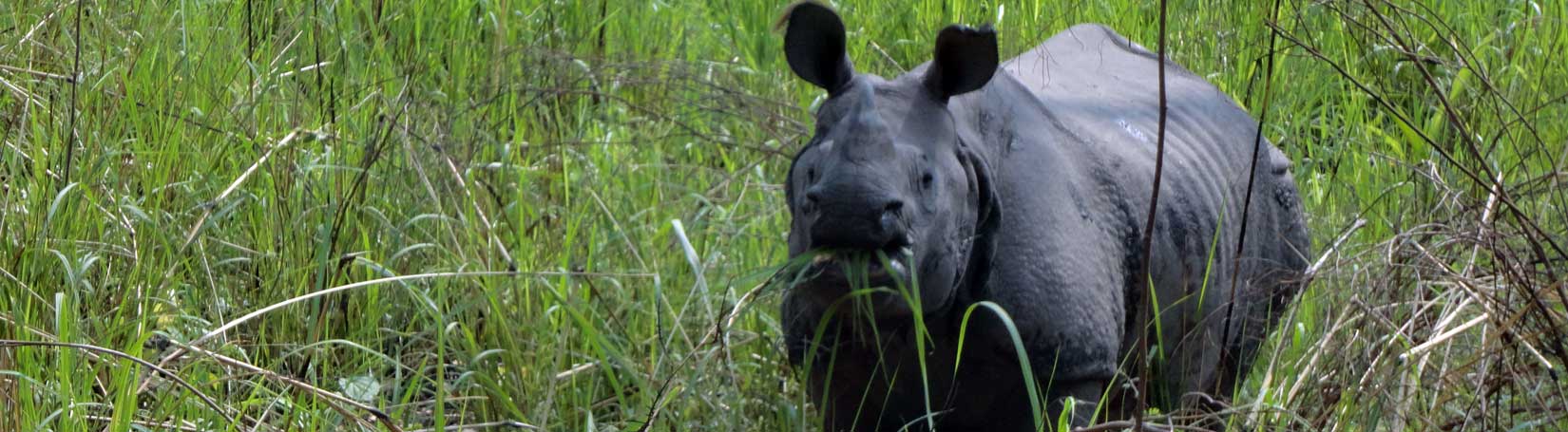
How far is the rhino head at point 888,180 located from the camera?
8.71 feet

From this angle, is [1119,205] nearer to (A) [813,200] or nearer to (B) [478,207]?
(A) [813,200]

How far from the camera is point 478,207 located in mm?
4391

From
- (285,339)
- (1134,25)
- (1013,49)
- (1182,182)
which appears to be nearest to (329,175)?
(285,339)

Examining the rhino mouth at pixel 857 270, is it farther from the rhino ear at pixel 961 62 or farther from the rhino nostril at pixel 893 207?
the rhino ear at pixel 961 62

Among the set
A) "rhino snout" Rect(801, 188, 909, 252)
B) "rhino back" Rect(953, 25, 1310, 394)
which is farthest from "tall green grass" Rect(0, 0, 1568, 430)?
"rhino snout" Rect(801, 188, 909, 252)

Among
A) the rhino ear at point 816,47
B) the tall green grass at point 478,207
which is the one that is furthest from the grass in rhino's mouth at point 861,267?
the rhino ear at point 816,47

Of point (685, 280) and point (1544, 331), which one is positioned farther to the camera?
point (685, 280)

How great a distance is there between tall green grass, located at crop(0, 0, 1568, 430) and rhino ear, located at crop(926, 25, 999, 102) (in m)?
0.43

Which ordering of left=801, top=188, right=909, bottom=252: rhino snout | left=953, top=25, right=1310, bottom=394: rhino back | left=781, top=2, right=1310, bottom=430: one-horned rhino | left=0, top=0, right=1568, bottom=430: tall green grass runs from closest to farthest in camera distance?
1. left=801, top=188, right=909, bottom=252: rhino snout
2. left=781, top=2, right=1310, bottom=430: one-horned rhino
3. left=953, top=25, right=1310, bottom=394: rhino back
4. left=0, top=0, right=1568, bottom=430: tall green grass

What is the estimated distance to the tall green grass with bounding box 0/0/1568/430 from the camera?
3398 millimetres

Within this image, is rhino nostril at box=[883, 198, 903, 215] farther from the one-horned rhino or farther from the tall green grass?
the tall green grass

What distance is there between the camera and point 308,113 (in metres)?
4.70

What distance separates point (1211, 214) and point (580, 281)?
4.70 ft

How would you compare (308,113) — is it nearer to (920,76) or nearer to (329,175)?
(329,175)
